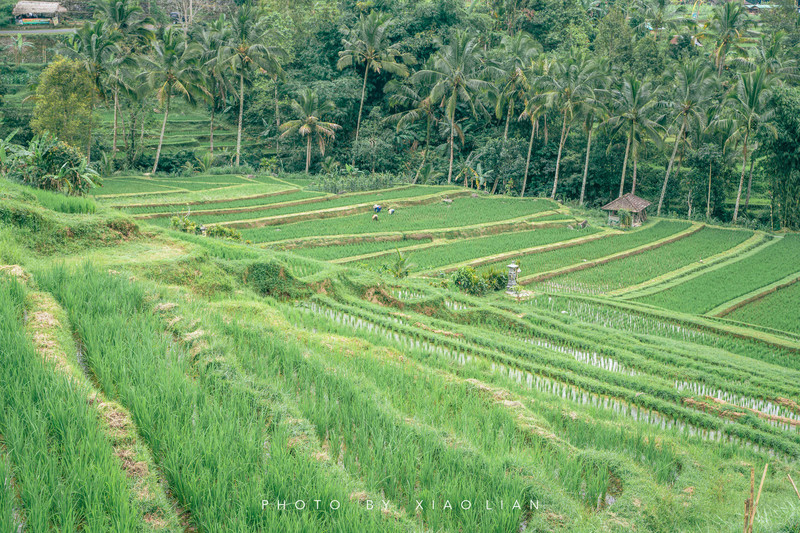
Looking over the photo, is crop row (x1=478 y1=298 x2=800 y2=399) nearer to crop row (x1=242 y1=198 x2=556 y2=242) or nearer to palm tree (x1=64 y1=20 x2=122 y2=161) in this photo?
crop row (x1=242 y1=198 x2=556 y2=242)

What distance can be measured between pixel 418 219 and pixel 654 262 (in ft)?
25.9

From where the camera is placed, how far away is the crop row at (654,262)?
646 inches

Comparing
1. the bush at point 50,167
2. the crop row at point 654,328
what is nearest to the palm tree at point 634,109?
the crop row at point 654,328

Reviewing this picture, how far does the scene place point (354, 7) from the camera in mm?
38000

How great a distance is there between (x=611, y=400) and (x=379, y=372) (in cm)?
285

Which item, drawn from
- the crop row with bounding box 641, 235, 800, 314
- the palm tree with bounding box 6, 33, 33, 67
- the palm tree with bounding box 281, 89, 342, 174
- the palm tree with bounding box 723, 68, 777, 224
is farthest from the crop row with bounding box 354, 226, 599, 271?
the palm tree with bounding box 6, 33, 33, 67

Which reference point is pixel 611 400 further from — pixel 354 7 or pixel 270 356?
pixel 354 7

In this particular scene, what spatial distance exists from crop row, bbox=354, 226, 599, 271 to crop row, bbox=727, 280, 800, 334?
258 inches

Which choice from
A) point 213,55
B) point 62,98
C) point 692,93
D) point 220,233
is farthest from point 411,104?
point 220,233

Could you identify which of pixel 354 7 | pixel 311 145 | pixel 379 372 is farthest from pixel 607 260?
pixel 354 7

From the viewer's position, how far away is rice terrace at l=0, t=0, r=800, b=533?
331cm

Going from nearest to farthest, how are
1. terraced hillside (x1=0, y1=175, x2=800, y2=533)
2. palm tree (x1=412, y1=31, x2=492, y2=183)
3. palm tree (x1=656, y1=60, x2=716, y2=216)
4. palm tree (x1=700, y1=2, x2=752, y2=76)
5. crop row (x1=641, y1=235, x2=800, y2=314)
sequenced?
terraced hillside (x1=0, y1=175, x2=800, y2=533)
crop row (x1=641, y1=235, x2=800, y2=314)
palm tree (x1=656, y1=60, x2=716, y2=216)
palm tree (x1=412, y1=31, x2=492, y2=183)
palm tree (x1=700, y1=2, x2=752, y2=76)

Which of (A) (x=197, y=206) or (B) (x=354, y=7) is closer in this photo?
(A) (x=197, y=206)

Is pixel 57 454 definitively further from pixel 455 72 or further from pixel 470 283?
pixel 455 72
